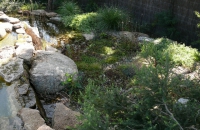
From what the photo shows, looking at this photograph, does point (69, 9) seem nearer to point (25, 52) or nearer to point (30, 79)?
point (25, 52)

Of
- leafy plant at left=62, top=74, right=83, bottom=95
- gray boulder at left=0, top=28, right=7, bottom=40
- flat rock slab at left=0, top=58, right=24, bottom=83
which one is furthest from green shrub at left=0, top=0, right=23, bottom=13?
leafy plant at left=62, top=74, right=83, bottom=95

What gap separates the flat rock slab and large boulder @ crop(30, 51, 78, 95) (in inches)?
7.8

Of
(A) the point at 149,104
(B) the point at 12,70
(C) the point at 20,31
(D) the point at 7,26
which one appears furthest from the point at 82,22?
(A) the point at 149,104

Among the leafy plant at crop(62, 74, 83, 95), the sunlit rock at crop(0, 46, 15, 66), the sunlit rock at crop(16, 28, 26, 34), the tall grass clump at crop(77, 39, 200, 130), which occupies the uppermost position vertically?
the tall grass clump at crop(77, 39, 200, 130)

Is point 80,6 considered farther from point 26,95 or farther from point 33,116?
point 33,116

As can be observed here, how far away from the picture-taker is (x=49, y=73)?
4445 millimetres

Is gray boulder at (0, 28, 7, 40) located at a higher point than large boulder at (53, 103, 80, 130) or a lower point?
A: higher

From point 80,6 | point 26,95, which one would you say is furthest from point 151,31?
point 26,95

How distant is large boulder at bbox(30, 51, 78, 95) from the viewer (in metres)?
4.40

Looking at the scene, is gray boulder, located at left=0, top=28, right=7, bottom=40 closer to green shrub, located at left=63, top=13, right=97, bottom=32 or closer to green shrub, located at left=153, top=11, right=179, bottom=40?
green shrub, located at left=63, top=13, right=97, bottom=32

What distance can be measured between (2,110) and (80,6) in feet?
19.8

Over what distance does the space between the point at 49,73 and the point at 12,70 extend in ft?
1.82

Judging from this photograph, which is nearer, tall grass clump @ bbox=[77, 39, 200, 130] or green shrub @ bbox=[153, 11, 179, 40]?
tall grass clump @ bbox=[77, 39, 200, 130]

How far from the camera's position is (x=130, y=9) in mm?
8031
